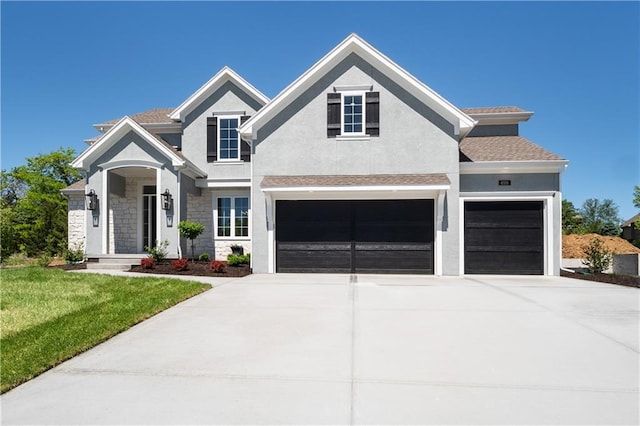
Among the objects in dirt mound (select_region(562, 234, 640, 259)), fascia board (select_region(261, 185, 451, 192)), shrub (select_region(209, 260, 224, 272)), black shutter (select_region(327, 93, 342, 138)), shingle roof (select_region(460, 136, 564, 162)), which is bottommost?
dirt mound (select_region(562, 234, 640, 259))

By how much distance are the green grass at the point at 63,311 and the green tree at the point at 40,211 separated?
32.4 ft

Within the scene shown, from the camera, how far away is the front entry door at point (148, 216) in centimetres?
1566

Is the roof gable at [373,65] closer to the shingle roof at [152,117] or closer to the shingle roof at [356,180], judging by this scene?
the shingle roof at [356,180]

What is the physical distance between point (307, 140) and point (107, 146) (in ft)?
25.6

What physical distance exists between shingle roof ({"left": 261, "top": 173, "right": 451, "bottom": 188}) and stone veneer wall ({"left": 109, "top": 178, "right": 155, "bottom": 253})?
6.91 meters

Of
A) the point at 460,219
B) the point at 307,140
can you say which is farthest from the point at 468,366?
the point at 307,140

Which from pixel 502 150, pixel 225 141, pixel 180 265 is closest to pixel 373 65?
pixel 502 150

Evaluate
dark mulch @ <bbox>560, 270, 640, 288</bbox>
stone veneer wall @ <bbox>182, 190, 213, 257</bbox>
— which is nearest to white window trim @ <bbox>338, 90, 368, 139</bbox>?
stone veneer wall @ <bbox>182, 190, 213, 257</bbox>

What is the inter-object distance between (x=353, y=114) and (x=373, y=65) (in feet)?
5.93

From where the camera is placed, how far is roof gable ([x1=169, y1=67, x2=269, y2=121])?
15609mm

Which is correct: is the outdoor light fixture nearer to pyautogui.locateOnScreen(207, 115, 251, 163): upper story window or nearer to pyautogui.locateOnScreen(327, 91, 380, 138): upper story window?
pyautogui.locateOnScreen(207, 115, 251, 163): upper story window

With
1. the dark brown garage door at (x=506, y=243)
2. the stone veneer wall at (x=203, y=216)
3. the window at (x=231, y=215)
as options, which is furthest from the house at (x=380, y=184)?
the window at (x=231, y=215)

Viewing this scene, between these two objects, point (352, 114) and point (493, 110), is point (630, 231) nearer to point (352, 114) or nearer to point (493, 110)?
point (493, 110)

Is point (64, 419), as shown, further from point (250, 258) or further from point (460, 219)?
point (460, 219)
